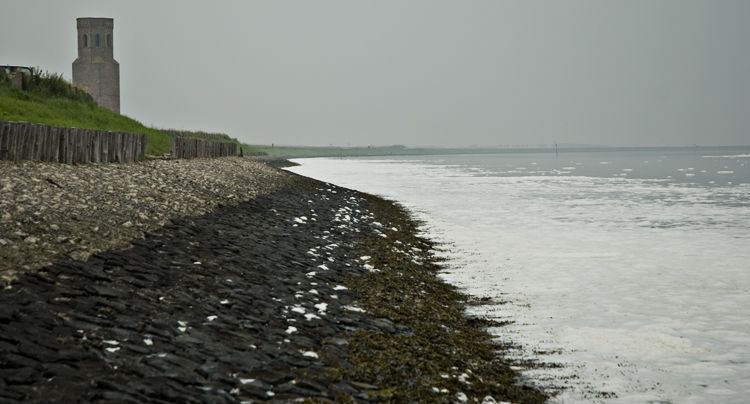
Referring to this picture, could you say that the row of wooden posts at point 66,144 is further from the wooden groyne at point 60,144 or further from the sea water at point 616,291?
the sea water at point 616,291

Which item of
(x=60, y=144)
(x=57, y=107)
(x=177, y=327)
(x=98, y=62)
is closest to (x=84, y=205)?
(x=177, y=327)

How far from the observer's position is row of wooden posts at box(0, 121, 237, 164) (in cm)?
1820

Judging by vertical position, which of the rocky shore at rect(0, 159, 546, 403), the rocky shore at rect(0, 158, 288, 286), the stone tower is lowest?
the rocky shore at rect(0, 159, 546, 403)

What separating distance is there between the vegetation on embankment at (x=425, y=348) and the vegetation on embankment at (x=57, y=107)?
21373 mm

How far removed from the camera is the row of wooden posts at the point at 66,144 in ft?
59.7

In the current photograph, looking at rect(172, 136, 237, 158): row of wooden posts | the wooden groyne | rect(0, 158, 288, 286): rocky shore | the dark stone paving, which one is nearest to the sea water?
the dark stone paving

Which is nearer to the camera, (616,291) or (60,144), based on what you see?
(616,291)

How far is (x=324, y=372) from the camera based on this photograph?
7.98 meters

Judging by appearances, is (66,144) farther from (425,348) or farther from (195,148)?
(195,148)

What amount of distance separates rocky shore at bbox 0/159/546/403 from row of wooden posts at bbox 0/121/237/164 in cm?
630

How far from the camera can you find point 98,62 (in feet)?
316

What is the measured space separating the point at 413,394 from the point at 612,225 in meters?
20.8

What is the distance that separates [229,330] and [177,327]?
640 millimetres

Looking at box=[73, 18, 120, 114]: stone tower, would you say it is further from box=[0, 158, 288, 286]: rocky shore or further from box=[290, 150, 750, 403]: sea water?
box=[0, 158, 288, 286]: rocky shore
